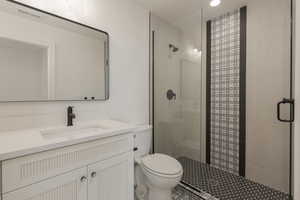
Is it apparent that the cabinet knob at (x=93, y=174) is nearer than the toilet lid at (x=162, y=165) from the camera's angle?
Yes

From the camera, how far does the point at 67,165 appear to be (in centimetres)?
96

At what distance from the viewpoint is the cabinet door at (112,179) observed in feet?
3.59

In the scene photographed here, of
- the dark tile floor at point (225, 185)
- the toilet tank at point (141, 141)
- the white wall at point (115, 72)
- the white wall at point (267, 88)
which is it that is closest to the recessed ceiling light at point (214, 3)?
the white wall at point (267, 88)

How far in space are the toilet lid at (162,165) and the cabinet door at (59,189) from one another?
2.17 ft

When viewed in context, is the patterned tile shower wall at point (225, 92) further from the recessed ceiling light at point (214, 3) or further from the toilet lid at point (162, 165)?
the toilet lid at point (162, 165)

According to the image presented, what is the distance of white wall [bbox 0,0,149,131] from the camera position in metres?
1.26

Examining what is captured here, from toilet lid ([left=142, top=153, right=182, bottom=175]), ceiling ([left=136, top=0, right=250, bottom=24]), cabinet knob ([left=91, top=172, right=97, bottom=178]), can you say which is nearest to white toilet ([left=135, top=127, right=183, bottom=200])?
toilet lid ([left=142, top=153, right=182, bottom=175])

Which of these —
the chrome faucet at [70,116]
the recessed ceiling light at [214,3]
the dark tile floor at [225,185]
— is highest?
the recessed ceiling light at [214,3]

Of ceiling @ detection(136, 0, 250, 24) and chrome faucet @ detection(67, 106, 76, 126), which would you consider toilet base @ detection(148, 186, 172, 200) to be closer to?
chrome faucet @ detection(67, 106, 76, 126)

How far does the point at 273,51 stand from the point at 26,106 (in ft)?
8.22

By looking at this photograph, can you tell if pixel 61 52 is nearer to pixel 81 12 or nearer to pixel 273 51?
pixel 81 12

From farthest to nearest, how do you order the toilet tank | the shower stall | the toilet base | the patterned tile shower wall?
the patterned tile shower wall < the shower stall < the toilet tank < the toilet base

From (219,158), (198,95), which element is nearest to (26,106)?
(198,95)

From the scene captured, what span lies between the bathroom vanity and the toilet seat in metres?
0.26
